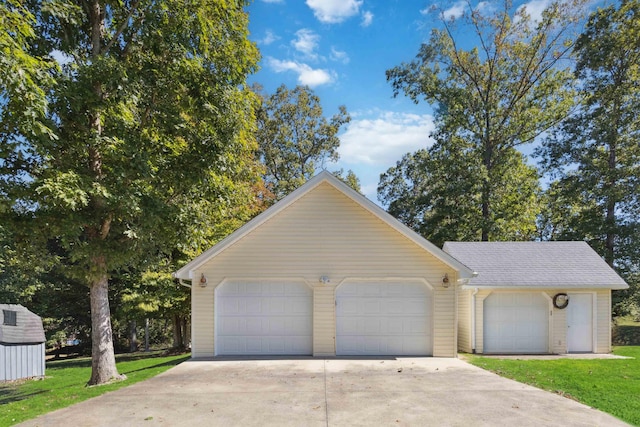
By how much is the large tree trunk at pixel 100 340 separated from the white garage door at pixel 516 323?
425 inches

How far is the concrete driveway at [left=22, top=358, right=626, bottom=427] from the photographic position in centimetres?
566

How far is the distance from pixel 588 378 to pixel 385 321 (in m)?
4.67

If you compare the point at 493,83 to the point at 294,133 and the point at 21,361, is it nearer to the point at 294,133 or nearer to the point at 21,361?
the point at 294,133

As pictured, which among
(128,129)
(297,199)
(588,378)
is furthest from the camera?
(297,199)

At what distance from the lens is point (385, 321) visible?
1061cm

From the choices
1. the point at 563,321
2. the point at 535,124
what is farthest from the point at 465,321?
the point at 535,124

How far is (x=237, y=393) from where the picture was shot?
705 centimetres

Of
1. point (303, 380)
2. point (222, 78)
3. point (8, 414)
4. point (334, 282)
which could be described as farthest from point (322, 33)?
point (8, 414)

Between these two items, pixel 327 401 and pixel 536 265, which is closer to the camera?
pixel 327 401

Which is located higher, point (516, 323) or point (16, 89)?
point (16, 89)

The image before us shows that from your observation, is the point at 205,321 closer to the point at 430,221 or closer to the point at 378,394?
the point at 378,394

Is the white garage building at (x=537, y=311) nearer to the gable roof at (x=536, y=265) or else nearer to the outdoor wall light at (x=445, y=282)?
the gable roof at (x=536, y=265)

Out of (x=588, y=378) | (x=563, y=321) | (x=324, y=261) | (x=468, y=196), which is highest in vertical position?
(x=468, y=196)

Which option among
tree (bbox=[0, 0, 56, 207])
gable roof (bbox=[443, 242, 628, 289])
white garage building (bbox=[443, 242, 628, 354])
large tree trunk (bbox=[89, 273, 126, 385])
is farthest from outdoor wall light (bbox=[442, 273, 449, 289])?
tree (bbox=[0, 0, 56, 207])
